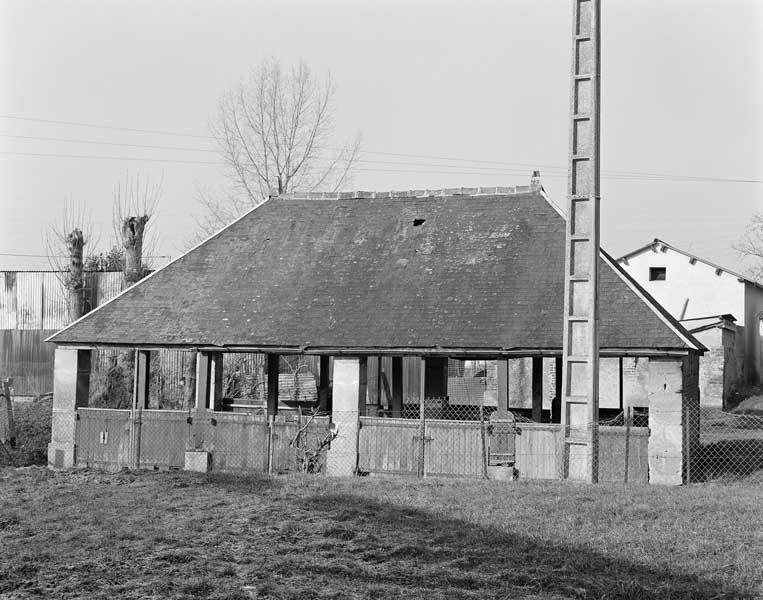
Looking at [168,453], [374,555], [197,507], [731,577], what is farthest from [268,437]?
[731,577]

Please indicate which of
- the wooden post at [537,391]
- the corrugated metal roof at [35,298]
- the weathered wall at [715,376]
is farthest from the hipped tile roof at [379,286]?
the weathered wall at [715,376]

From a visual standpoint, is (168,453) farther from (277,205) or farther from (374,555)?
(374,555)

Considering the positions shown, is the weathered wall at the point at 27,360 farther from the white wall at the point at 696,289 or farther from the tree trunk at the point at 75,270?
the white wall at the point at 696,289

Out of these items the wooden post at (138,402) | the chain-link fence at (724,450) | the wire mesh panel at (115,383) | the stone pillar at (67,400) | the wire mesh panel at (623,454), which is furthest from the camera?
the wire mesh panel at (115,383)

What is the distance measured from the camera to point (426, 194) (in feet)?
81.4

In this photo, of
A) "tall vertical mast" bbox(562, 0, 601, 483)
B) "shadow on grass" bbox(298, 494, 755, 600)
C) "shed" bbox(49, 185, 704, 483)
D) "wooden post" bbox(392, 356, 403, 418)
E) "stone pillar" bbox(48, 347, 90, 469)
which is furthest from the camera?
"wooden post" bbox(392, 356, 403, 418)

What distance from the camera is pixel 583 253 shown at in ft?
56.6

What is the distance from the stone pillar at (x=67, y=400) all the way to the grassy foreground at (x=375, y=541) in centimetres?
514

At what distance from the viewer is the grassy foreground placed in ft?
30.3

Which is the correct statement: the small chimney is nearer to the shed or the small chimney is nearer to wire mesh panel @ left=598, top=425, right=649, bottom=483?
the shed

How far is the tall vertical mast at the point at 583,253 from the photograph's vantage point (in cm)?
1650

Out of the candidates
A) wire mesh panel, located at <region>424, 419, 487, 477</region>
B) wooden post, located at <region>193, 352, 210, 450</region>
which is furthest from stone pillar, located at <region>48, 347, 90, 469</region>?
wire mesh panel, located at <region>424, 419, 487, 477</region>

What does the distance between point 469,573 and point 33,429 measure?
66.8 feet

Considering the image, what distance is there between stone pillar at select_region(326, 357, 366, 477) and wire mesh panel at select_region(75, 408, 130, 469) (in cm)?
433
